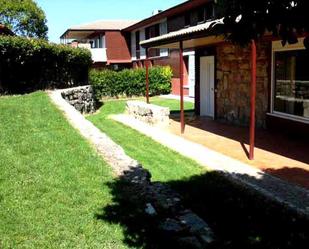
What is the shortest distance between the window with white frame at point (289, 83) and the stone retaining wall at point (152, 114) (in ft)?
12.3

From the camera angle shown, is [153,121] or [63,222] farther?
[153,121]

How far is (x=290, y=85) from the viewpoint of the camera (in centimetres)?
1251

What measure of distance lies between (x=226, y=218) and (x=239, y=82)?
9.37m

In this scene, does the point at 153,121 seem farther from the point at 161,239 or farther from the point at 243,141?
the point at 161,239

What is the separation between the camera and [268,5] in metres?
2.94

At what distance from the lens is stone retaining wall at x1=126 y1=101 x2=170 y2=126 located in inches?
605

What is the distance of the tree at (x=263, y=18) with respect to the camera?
2848 mm

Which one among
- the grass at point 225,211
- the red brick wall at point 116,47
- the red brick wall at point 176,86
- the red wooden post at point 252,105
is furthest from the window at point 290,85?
the red brick wall at point 116,47

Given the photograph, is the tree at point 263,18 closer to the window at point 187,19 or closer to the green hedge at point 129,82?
the green hedge at point 129,82

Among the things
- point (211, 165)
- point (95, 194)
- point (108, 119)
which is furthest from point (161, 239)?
point (108, 119)

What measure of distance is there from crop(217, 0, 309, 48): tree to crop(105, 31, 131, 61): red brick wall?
136 feet

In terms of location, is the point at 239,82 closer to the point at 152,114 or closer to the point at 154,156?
the point at 152,114

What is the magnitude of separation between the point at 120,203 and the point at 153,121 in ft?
33.6

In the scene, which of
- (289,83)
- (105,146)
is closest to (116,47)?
(289,83)
